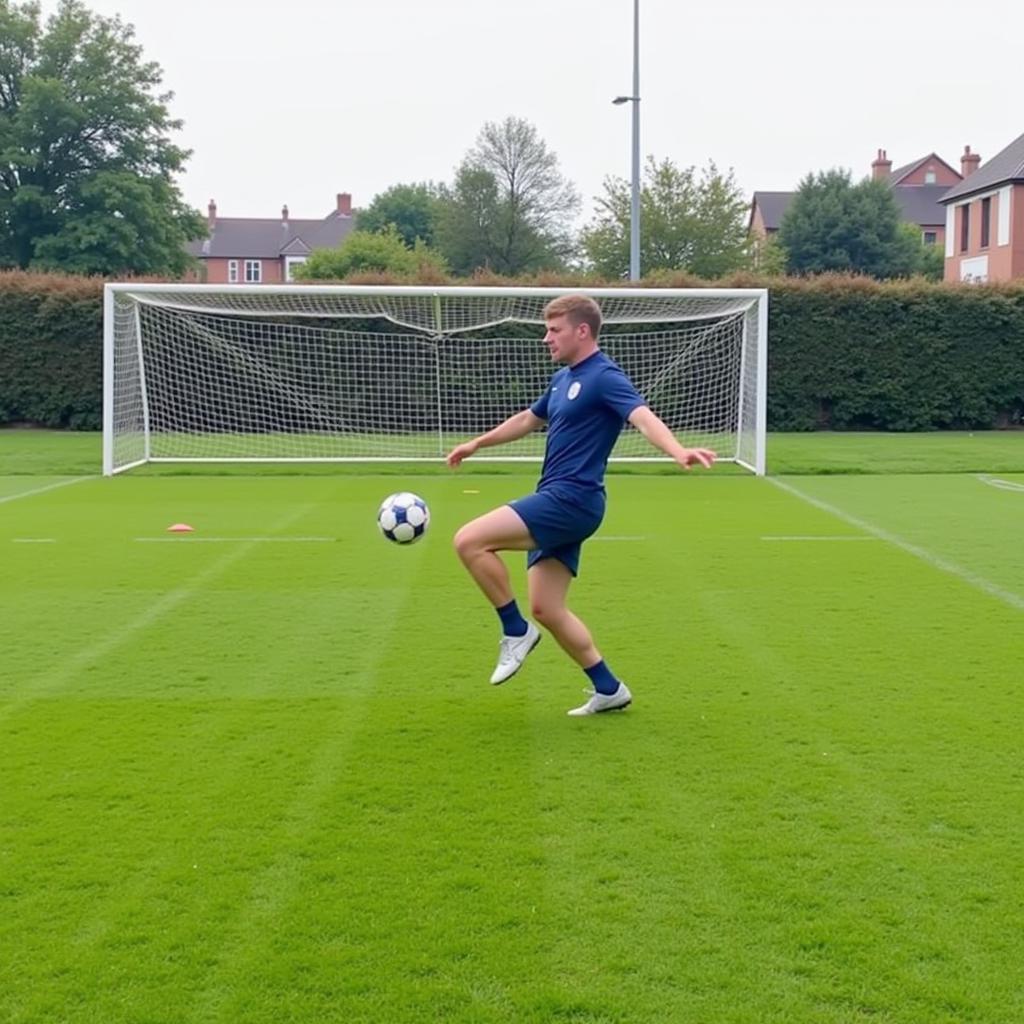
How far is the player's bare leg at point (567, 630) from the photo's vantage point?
21.2 ft

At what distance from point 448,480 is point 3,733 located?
13.3m

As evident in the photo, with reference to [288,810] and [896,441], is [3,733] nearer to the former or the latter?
[288,810]

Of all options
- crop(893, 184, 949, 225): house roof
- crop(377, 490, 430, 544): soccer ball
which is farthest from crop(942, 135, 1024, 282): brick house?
crop(377, 490, 430, 544): soccer ball

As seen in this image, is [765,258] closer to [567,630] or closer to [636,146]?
[636,146]

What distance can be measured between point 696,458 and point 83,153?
57169mm

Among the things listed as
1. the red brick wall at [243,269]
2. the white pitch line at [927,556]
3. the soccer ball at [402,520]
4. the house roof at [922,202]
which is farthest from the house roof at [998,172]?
the red brick wall at [243,269]

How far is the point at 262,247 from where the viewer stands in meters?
112

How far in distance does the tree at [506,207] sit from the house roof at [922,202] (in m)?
28.7

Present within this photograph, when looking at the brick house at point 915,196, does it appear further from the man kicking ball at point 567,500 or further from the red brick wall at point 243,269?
the man kicking ball at point 567,500

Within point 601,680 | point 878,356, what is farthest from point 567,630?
point 878,356

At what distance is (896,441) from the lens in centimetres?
2575

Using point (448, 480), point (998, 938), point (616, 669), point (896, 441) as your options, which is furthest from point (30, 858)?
point (896, 441)

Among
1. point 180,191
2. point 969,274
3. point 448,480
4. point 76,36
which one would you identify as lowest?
point 448,480

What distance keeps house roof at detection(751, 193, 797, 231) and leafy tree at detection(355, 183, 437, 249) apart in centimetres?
2267
